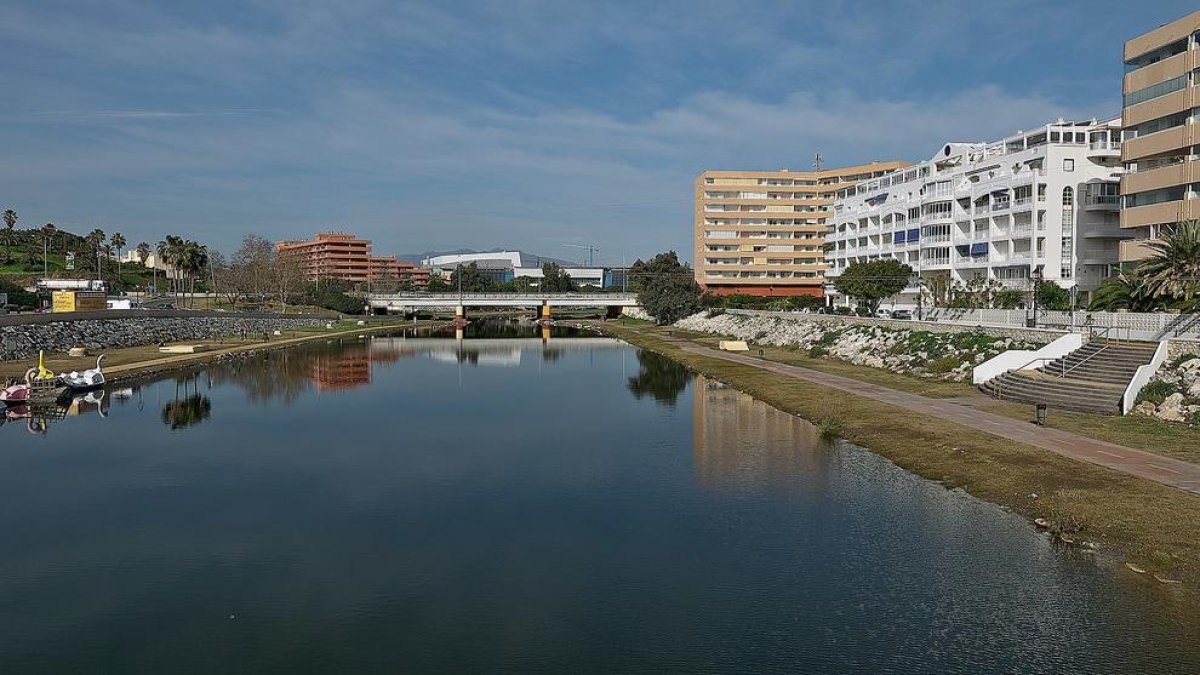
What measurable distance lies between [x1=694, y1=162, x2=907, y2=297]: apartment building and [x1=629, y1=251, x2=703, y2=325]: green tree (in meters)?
20.6

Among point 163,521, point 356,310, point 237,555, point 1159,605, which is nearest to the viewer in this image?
point 1159,605

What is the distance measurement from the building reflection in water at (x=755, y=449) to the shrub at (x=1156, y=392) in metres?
13.4

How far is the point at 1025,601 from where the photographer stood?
17547 mm

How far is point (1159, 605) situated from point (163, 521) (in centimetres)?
2446

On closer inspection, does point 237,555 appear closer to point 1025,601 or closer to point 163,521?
point 163,521

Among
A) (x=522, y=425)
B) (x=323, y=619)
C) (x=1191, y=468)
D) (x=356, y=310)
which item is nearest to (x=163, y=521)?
(x=323, y=619)

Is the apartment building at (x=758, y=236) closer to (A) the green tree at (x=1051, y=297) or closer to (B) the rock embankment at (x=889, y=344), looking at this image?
(B) the rock embankment at (x=889, y=344)

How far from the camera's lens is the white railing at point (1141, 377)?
3597 centimetres

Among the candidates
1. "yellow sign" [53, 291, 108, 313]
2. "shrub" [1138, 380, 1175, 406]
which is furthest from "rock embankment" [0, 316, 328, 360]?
"shrub" [1138, 380, 1175, 406]

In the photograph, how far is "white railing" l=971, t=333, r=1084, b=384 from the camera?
149 feet

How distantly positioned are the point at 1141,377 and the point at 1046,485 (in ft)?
51.4

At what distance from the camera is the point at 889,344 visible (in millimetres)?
63906

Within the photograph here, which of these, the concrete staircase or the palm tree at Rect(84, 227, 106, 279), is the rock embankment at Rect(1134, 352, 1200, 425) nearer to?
the concrete staircase

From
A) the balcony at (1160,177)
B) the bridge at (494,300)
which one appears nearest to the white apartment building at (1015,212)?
the balcony at (1160,177)
